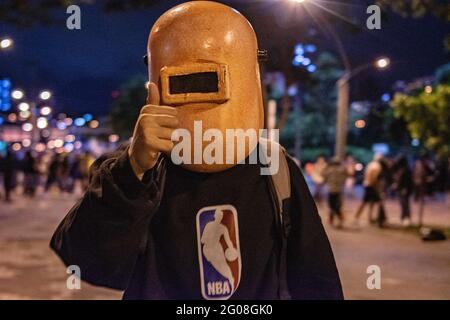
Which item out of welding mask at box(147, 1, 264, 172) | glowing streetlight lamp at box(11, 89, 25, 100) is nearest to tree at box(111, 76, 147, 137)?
glowing streetlight lamp at box(11, 89, 25, 100)

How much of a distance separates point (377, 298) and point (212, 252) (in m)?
5.32

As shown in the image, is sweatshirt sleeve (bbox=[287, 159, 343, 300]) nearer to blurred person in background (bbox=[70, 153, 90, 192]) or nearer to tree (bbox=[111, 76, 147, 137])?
blurred person in background (bbox=[70, 153, 90, 192])

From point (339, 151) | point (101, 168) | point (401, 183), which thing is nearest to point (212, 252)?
point (101, 168)

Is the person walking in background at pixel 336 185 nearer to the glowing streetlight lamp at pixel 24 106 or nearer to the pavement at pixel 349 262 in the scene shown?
the pavement at pixel 349 262

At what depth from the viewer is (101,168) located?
5.78 feet

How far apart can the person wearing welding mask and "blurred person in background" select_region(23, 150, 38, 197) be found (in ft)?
56.5

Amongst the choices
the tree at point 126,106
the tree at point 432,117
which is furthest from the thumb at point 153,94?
the tree at point 126,106

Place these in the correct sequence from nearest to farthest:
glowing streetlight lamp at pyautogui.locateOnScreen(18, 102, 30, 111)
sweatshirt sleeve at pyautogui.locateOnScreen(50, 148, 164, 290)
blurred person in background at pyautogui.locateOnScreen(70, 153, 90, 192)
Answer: sweatshirt sleeve at pyautogui.locateOnScreen(50, 148, 164, 290) < blurred person in background at pyautogui.locateOnScreen(70, 153, 90, 192) < glowing streetlight lamp at pyautogui.locateOnScreen(18, 102, 30, 111)

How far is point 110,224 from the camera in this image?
169 cm

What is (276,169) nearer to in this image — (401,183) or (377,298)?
(377,298)

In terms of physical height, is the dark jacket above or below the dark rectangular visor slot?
below

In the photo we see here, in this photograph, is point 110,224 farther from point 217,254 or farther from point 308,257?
point 308,257

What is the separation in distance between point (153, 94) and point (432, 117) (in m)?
12.7

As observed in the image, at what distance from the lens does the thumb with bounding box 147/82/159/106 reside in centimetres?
172
